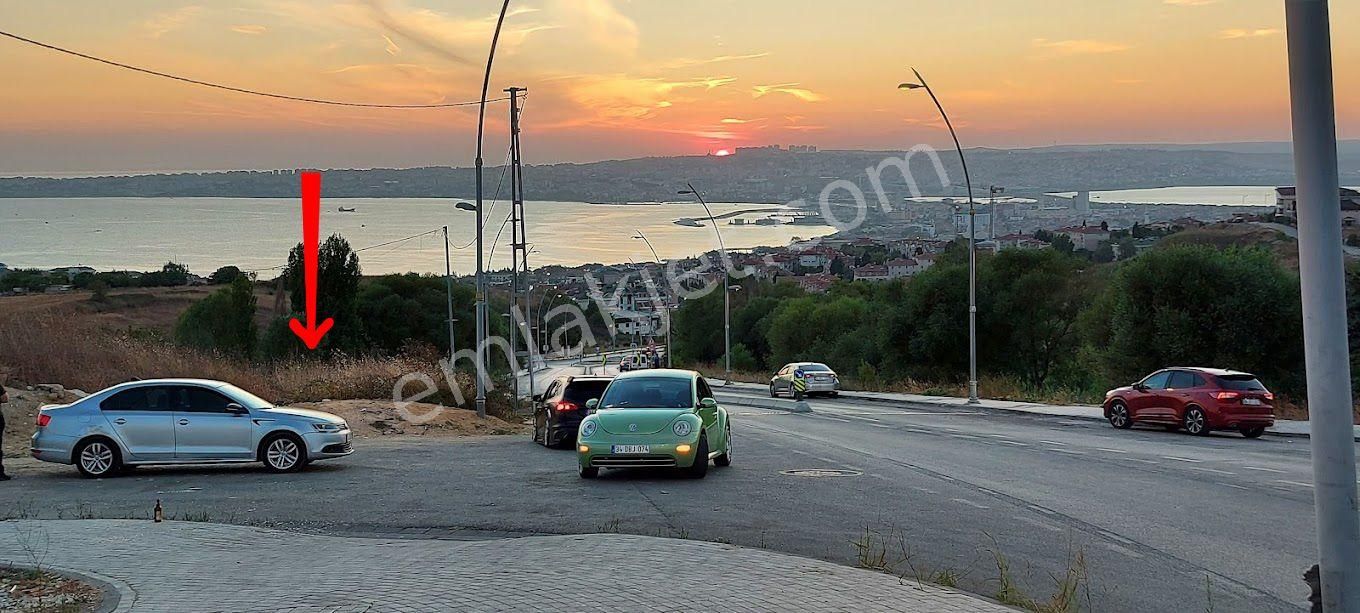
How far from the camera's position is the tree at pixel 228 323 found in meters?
58.6

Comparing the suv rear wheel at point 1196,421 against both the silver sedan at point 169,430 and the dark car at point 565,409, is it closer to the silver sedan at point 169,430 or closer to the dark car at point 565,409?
the dark car at point 565,409

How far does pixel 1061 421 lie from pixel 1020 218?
81.2m

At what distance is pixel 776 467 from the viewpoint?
18.5 m

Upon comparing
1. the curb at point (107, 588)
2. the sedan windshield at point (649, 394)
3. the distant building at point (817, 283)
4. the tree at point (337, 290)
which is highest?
the distant building at point (817, 283)

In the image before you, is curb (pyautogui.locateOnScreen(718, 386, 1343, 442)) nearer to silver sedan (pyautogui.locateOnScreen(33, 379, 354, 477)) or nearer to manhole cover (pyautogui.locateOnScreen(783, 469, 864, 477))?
manhole cover (pyautogui.locateOnScreen(783, 469, 864, 477))

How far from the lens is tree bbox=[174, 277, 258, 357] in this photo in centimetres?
5856

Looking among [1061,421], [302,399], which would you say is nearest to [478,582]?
[302,399]

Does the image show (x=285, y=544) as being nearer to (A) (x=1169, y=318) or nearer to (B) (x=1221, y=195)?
(A) (x=1169, y=318)

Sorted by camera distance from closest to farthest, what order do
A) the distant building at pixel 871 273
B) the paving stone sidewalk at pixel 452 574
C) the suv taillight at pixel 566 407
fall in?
1. the paving stone sidewalk at pixel 452 574
2. the suv taillight at pixel 566 407
3. the distant building at pixel 871 273

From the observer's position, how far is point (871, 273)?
125 metres

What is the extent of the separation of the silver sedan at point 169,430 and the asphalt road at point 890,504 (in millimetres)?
376

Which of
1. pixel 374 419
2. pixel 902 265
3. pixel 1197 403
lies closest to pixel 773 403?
pixel 374 419

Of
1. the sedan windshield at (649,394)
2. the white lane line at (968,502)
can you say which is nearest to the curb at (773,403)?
the sedan windshield at (649,394)

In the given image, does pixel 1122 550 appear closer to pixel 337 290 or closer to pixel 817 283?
pixel 337 290
